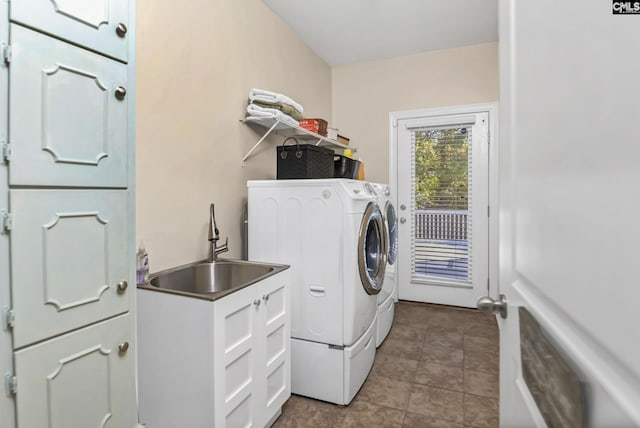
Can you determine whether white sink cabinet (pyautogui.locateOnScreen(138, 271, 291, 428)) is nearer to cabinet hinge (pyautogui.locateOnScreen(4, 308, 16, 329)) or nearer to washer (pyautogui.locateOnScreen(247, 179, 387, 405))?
washer (pyautogui.locateOnScreen(247, 179, 387, 405))

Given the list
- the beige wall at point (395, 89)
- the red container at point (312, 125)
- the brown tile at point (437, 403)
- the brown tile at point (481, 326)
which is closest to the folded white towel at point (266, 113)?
the red container at point (312, 125)

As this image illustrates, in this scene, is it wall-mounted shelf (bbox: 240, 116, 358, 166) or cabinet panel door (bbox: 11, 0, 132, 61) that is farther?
wall-mounted shelf (bbox: 240, 116, 358, 166)

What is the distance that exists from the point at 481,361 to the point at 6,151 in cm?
285

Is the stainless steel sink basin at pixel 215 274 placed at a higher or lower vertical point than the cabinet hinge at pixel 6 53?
lower

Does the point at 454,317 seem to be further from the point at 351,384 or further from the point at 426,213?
the point at 351,384

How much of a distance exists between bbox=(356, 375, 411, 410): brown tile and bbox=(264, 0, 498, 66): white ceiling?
2.76 metres

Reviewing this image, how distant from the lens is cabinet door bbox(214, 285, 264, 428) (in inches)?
54.9

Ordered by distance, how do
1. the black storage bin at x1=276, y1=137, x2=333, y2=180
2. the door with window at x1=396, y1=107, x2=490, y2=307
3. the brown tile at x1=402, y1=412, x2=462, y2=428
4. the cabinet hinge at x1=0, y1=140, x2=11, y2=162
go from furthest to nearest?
1. the door with window at x1=396, y1=107, x2=490, y2=307
2. the black storage bin at x1=276, y1=137, x2=333, y2=180
3. the brown tile at x1=402, y1=412, x2=462, y2=428
4. the cabinet hinge at x1=0, y1=140, x2=11, y2=162

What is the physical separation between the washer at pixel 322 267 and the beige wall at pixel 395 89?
74.3 inches

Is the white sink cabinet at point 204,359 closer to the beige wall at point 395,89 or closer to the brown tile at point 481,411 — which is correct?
the brown tile at point 481,411

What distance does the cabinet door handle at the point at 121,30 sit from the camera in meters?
1.20

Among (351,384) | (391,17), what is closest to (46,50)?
(351,384)

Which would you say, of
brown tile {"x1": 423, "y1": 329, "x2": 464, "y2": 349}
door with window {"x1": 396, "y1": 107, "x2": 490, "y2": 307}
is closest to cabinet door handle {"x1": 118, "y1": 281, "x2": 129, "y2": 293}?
brown tile {"x1": 423, "y1": 329, "x2": 464, "y2": 349}

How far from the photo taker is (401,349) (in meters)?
2.75
